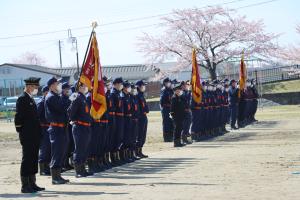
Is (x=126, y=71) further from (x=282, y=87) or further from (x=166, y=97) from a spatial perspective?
(x=166, y=97)

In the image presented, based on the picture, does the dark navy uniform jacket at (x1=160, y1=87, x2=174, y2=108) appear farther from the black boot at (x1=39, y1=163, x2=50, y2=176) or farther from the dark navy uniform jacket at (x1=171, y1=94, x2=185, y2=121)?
the black boot at (x1=39, y1=163, x2=50, y2=176)

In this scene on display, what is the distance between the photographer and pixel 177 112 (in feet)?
64.8

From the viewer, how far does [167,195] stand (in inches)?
405

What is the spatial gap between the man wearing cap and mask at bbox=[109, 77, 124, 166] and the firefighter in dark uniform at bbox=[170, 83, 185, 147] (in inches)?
165

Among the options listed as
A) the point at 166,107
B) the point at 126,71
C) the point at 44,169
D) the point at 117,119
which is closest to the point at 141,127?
the point at 117,119

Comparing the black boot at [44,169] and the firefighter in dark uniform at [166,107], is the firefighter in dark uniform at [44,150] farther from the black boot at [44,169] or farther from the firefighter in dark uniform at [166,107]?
the firefighter in dark uniform at [166,107]

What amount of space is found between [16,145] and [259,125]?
10667 millimetres

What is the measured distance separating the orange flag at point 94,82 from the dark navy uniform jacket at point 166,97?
6.61m

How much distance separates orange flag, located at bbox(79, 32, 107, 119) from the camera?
45.3 feet

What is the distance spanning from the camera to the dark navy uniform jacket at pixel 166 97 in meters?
20.9

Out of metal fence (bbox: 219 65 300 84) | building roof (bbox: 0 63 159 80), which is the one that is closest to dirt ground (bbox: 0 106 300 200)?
metal fence (bbox: 219 65 300 84)

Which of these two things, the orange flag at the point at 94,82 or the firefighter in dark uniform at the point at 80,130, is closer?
the firefighter in dark uniform at the point at 80,130

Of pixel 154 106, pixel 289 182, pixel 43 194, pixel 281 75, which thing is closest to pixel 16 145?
pixel 43 194

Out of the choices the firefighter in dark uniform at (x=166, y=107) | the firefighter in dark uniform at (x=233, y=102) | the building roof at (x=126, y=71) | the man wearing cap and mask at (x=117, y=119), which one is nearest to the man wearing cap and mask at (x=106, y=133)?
the man wearing cap and mask at (x=117, y=119)
